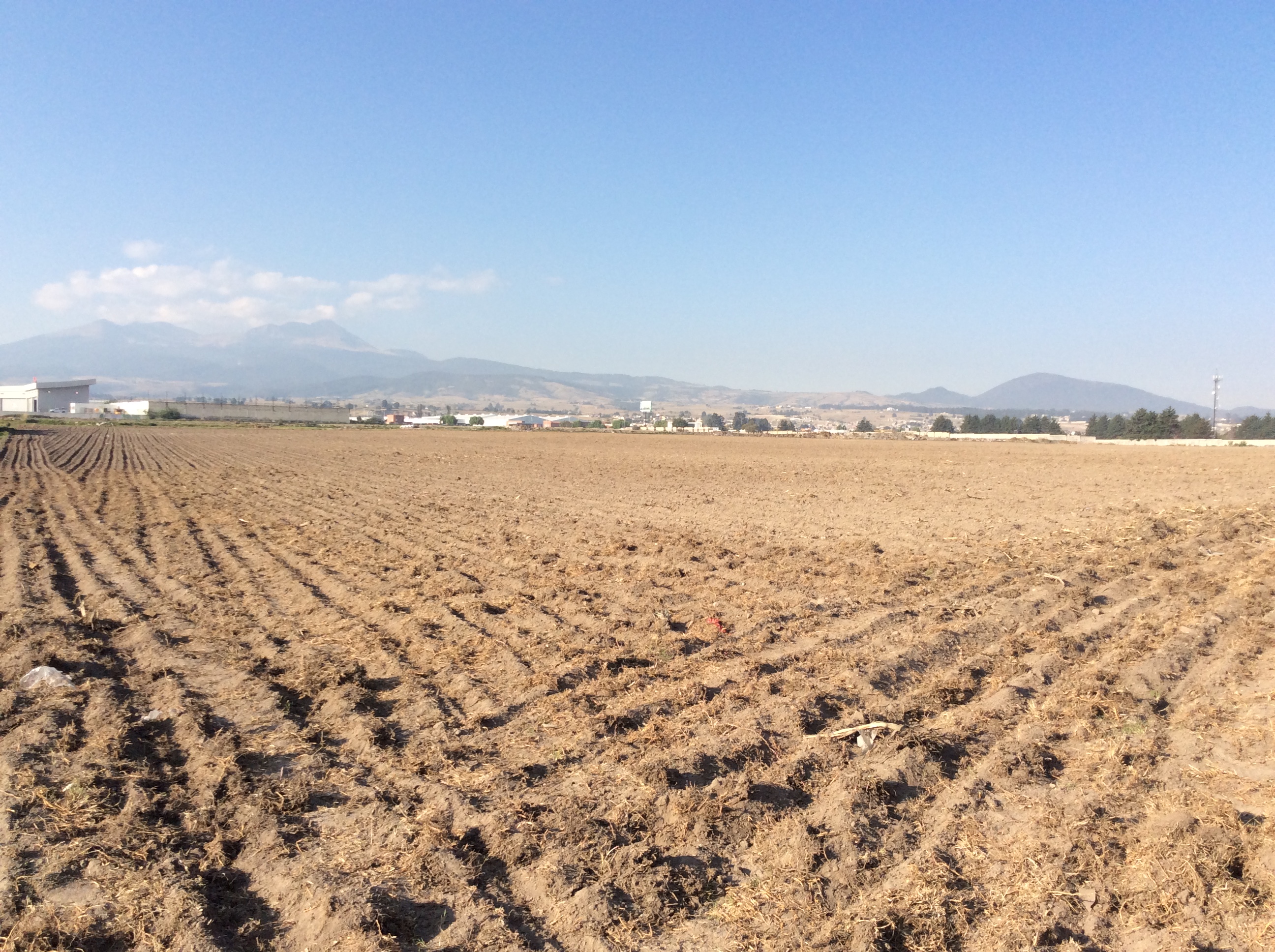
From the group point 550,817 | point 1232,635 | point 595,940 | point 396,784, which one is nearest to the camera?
point 595,940

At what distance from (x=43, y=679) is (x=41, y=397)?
14639 centimetres

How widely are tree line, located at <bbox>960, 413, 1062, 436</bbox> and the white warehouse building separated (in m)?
140

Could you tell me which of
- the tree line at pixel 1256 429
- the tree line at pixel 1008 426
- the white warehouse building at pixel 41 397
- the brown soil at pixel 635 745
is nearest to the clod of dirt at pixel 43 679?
the brown soil at pixel 635 745

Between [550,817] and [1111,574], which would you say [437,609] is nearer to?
[550,817]

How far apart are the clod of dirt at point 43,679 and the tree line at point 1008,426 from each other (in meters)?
130

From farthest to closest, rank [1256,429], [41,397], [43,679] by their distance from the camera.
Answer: [41,397]
[1256,429]
[43,679]

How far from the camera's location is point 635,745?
538cm

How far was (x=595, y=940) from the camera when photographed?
3.46 metres

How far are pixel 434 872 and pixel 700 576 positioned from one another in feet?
22.6

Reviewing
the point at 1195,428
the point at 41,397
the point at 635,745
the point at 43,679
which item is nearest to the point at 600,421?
the point at 41,397

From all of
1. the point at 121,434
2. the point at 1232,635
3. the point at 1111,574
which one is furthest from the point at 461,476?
the point at 121,434

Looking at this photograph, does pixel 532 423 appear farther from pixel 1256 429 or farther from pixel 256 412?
pixel 1256 429

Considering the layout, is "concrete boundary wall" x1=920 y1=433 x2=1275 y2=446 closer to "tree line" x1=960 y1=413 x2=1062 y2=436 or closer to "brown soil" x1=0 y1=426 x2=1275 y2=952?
"tree line" x1=960 y1=413 x2=1062 y2=436

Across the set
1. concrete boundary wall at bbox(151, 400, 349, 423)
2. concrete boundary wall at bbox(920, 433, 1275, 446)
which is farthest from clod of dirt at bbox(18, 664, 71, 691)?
concrete boundary wall at bbox(151, 400, 349, 423)
